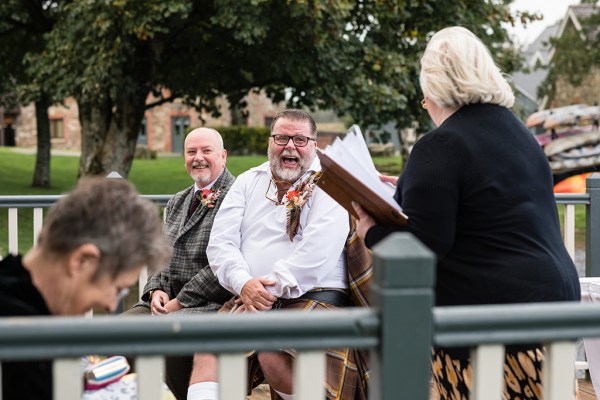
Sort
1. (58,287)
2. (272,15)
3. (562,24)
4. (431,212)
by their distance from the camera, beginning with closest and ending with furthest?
(58,287) < (431,212) < (272,15) < (562,24)

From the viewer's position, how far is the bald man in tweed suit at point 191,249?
4086mm

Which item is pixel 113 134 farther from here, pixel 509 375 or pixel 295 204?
pixel 509 375

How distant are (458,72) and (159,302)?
7.53ft

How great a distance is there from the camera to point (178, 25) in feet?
43.5

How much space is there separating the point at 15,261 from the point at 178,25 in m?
11.8

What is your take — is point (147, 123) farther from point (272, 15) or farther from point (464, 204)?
point (464, 204)

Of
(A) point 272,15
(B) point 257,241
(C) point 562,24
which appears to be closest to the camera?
(B) point 257,241

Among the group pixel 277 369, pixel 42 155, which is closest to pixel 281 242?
pixel 277 369

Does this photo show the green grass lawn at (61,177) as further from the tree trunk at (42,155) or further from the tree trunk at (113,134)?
the tree trunk at (113,134)

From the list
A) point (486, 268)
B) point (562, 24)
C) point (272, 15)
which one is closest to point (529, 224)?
point (486, 268)

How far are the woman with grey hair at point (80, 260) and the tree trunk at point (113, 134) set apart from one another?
12.8 meters

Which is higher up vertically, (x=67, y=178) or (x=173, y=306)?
(x=173, y=306)

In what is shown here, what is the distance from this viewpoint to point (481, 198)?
2.52 metres

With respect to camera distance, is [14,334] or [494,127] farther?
[494,127]
